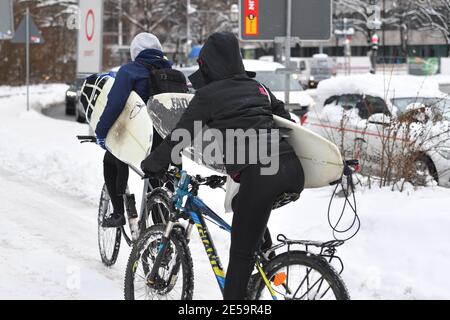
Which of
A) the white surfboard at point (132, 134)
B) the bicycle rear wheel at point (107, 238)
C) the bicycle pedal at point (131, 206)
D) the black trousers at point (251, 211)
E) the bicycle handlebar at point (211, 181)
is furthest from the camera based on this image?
the bicycle rear wheel at point (107, 238)

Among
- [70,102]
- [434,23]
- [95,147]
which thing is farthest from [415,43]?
[95,147]

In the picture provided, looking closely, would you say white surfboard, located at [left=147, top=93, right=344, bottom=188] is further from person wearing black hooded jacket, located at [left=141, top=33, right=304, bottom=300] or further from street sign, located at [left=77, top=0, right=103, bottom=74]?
street sign, located at [left=77, top=0, right=103, bottom=74]

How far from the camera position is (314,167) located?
442 centimetres

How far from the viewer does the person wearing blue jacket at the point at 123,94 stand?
600 cm

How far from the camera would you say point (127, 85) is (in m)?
5.99

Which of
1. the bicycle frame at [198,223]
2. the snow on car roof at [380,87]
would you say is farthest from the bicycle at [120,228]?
the snow on car roof at [380,87]

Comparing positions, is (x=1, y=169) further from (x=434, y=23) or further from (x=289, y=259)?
(x=434, y=23)

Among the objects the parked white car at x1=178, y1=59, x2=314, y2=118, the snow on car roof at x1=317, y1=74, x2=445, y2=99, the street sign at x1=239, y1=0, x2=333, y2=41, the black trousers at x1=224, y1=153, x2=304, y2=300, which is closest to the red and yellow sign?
the street sign at x1=239, y1=0, x2=333, y2=41

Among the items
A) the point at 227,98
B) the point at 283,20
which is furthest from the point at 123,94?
the point at 283,20

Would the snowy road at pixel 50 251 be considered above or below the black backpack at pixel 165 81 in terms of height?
below

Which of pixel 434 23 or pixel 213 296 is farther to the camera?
pixel 434 23

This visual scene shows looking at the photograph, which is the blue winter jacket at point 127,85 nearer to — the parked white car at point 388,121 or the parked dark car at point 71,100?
the parked white car at point 388,121

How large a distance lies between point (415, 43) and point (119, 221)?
77.5 m

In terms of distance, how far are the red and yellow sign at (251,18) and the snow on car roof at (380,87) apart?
3.03 meters
